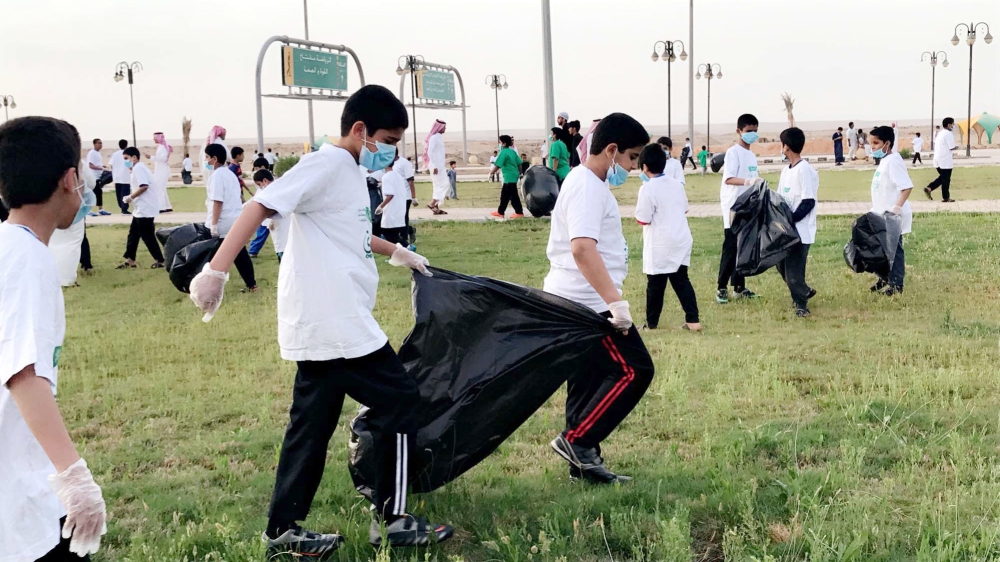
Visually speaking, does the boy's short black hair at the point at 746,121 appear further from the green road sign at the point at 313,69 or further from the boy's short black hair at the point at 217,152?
the green road sign at the point at 313,69

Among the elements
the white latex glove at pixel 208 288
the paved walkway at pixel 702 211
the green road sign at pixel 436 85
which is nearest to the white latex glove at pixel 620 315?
the white latex glove at pixel 208 288

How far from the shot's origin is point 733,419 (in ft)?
16.3

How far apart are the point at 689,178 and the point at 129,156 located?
20.3 m

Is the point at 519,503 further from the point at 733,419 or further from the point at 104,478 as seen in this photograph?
the point at 104,478

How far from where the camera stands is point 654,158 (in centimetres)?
745

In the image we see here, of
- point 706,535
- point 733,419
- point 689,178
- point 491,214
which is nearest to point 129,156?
point 491,214

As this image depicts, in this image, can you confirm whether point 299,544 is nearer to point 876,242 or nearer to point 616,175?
point 616,175

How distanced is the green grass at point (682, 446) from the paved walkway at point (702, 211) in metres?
7.79

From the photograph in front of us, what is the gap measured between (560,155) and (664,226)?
7810 millimetres

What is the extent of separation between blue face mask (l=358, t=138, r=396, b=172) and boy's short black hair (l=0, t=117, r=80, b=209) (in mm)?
1273

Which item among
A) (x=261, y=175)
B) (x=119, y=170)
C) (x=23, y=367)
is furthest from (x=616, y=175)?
(x=119, y=170)

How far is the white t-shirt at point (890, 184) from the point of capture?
8.48 metres

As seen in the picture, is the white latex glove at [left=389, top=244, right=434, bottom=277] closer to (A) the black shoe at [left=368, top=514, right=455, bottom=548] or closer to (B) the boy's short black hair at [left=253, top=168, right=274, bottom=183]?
(A) the black shoe at [left=368, top=514, right=455, bottom=548]

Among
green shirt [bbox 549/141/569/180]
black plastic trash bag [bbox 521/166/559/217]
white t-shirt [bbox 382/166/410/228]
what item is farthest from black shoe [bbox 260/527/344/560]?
green shirt [bbox 549/141/569/180]
